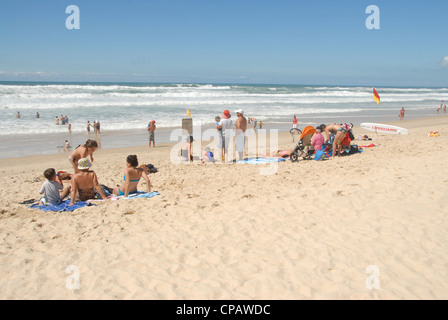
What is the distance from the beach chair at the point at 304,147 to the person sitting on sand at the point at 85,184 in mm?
4984

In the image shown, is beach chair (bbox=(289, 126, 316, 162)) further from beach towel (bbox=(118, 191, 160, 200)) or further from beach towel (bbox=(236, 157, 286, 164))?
beach towel (bbox=(118, 191, 160, 200))

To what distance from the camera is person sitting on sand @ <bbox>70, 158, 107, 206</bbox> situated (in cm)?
561

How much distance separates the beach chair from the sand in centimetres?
196

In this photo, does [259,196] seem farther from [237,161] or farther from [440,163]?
[440,163]

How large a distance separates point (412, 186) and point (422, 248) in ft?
7.30

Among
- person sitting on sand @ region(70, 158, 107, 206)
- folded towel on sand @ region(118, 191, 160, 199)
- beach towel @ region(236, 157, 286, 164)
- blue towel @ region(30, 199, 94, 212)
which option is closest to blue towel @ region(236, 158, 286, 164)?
beach towel @ region(236, 157, 286, 164)

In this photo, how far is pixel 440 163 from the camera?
7.00 metres

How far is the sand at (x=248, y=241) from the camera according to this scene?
316cm

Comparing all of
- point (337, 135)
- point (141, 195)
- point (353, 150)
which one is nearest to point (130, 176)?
point (141, 195)

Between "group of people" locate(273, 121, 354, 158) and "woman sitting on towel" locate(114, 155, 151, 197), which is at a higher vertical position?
"group of people" locate(273, 121, 354, 158)

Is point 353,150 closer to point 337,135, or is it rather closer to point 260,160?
point 337,135

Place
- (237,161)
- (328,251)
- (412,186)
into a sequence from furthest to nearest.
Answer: (237,161) → (412,186) → (328,251)

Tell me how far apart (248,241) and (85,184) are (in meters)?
3.18
